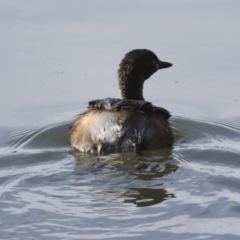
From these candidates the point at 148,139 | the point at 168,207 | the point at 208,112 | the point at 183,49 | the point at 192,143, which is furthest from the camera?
the point at 183,49

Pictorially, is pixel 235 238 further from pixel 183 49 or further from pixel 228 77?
Answer: pixel 183 49

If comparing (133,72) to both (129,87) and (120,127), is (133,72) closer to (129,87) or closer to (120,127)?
(129,87)

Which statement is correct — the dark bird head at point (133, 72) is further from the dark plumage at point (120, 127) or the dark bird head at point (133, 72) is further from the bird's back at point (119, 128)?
the bird's back at point (119, 128)

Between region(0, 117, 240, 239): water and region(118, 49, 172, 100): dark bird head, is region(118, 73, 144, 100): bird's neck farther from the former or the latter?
region(0, 117, 240, 239): water

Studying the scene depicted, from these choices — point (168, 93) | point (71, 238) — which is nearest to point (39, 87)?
point (168, 93)

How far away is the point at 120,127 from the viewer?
927 cm

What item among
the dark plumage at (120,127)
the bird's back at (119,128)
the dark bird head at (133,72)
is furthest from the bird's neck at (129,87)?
the bird's back at (119,128)

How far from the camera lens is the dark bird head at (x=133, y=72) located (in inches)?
415

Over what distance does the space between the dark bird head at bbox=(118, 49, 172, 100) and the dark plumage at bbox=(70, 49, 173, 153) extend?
A: 2.28 feet

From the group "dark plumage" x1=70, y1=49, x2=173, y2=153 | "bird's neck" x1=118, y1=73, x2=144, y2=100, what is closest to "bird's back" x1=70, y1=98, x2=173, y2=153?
"dark plumage" x1=70, y1=49, x2=173, y2=153

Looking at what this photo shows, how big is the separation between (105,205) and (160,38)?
5585 millimetres

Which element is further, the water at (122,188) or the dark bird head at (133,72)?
the dark bird head at (133,72)

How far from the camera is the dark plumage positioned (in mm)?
9289

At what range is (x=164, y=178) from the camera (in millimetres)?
8703
